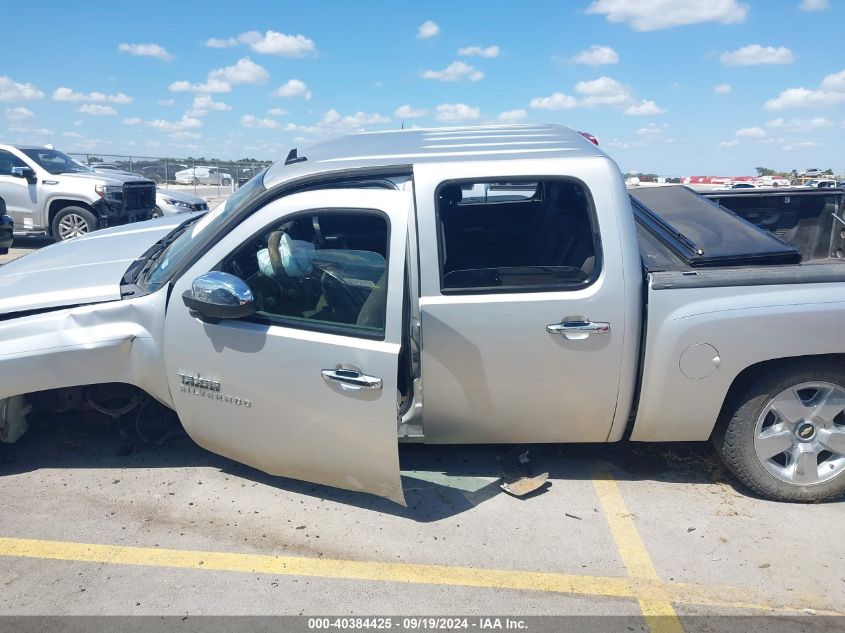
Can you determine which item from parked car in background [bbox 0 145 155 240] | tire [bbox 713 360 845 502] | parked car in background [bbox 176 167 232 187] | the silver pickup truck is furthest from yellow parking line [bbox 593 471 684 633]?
parked car in background [bbox 176 167 232 187]

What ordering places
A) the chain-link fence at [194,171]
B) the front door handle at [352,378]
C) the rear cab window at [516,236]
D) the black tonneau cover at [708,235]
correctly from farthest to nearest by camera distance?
the chain-link fence at [194,171], the black tonneau cover at [708,235], the rear cab window at [516,236], the front door handle at [352,378]

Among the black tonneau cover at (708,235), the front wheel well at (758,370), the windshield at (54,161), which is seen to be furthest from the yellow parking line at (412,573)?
the windshield at (54,161)

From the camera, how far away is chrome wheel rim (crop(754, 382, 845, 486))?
3445mm

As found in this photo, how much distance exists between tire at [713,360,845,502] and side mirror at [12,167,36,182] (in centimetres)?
1222

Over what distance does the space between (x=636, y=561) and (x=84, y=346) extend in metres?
2.97

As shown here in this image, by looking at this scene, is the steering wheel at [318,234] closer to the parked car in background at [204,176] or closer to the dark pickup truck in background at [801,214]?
the dark pickup truck in background at [801,214]

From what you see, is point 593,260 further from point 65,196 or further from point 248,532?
point 65,196

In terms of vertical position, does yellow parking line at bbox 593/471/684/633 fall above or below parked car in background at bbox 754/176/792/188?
below

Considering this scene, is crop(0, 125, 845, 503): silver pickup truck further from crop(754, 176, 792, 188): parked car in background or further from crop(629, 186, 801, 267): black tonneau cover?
crop(754, 176, 792, 188): parked car in background

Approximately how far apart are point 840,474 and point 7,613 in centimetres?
411

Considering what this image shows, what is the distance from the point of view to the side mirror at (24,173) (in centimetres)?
1152

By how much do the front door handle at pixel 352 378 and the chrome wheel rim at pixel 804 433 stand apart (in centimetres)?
208

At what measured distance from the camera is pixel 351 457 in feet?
10.5

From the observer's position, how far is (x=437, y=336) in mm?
3246
